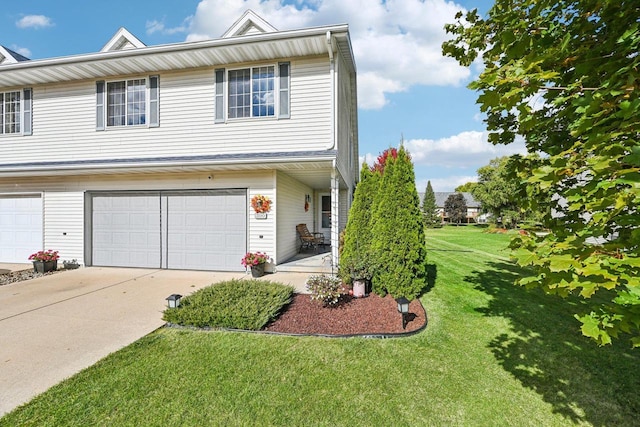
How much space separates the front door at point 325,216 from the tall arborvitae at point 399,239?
27.2ft

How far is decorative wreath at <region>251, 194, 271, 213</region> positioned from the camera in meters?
8.12

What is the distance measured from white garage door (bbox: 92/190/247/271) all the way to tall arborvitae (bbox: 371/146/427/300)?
4237 mm

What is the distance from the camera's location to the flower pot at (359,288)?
602cm

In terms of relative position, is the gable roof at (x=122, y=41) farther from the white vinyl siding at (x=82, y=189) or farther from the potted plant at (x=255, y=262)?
the potted plant at (x=255, y=262)

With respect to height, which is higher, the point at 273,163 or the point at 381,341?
the point at 273,163

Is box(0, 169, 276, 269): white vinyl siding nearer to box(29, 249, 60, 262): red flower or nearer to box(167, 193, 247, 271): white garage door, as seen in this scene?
box(167, 193, 247, 271): white garage door

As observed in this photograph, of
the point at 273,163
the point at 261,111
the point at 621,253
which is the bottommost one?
the point at 621,253

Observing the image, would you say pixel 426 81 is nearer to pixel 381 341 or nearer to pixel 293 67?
pixel 293 67

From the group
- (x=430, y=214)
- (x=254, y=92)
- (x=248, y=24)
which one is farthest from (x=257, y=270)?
(x=430, y=214)

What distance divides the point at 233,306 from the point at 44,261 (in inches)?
303

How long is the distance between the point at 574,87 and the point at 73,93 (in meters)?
12.2

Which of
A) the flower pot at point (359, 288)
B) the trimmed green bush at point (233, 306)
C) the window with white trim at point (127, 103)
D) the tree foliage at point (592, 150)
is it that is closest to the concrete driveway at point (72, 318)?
the trimmed green bush at point (233, 306)

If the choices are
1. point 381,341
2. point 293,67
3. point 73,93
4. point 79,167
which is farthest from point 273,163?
point 73,93

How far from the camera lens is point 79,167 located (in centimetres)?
823
